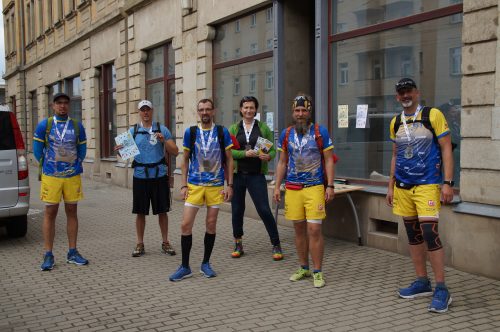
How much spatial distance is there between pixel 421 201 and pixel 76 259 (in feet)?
12.9

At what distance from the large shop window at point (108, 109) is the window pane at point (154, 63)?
8.41ft

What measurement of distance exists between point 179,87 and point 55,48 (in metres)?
11.9

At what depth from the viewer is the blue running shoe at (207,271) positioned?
231 inches

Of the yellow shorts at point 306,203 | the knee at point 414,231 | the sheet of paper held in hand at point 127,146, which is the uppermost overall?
the sheet of paper held in hand at point 127,146

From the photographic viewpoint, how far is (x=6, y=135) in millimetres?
7742

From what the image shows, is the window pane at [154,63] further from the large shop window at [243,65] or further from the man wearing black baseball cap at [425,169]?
the man wearing black baseball cap at [425,169]

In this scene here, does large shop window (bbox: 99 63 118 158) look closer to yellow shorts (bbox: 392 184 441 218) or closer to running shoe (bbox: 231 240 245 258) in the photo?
running shoe (bbox: 231 240 245 258)

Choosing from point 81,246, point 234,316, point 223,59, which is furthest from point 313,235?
point 223,59

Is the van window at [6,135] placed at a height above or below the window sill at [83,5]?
below

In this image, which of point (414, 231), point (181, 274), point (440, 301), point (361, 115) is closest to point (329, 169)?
point (414, 231)

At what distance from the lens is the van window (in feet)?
25.2

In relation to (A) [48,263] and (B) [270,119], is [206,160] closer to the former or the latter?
(A) [48,263]

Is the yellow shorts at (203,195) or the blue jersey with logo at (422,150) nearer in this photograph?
the blue jersey with logo at (422,150)

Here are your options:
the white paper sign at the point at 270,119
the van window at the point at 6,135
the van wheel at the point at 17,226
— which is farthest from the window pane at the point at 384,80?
the van wheel at the point at 17,226
